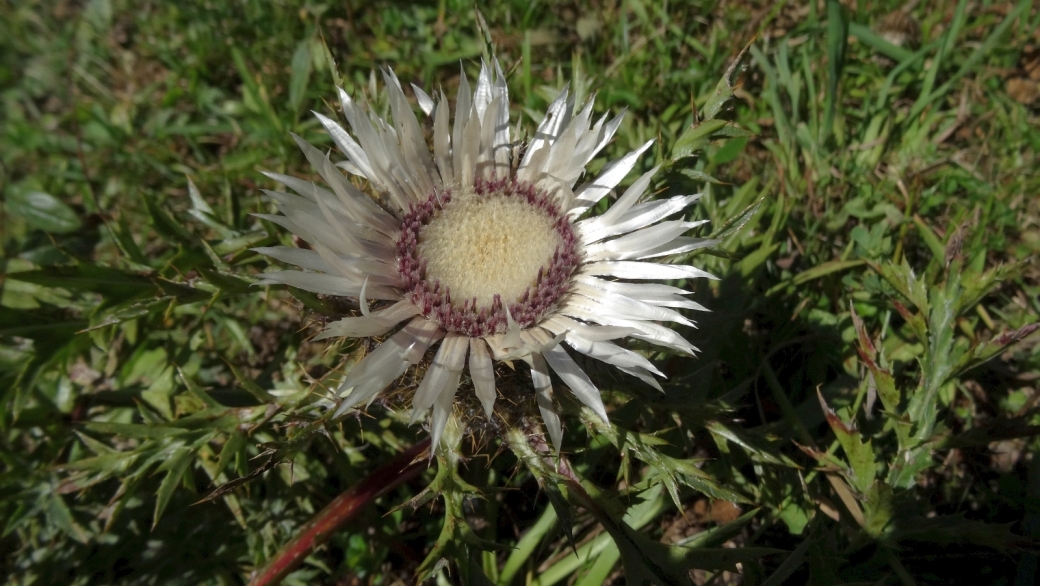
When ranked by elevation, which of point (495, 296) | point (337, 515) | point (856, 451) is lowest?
point (337, 515)

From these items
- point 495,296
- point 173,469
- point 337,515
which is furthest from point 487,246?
point 173,469

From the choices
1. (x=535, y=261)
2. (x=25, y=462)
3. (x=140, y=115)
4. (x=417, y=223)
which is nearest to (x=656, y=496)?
(x=535, y=261)

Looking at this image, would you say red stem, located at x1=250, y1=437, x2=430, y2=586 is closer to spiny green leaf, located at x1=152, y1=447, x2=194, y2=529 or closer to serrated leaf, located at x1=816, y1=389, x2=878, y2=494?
spiny green leaf, located at x1=152, y1=447, x2=194, y2=529

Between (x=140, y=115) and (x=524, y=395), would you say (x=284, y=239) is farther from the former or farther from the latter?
(x=140, y=115)

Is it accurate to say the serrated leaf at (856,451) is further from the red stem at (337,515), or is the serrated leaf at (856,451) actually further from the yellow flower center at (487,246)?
the red stem at (337,515)

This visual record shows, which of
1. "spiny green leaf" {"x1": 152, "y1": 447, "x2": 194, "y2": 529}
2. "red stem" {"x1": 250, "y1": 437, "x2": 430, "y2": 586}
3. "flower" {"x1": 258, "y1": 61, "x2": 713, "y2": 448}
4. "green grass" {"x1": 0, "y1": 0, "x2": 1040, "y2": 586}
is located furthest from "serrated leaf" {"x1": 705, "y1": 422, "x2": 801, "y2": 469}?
"spiny green leaf" {"x1": 152, "y1": 447, "x2": 194, "y2": 529}

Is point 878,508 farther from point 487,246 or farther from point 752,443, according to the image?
Result: point 487,246

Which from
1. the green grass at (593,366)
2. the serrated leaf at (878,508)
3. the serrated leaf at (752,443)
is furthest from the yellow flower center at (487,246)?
the serrated leaf at (878,508)
